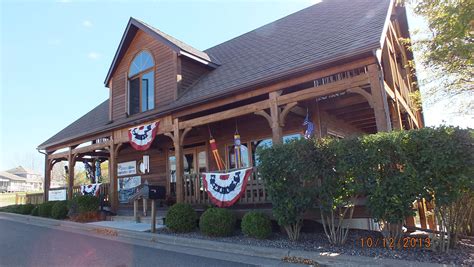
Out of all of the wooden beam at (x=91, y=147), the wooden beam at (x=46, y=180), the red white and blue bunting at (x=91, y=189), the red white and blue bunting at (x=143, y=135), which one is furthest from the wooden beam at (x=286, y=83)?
the wooden beam at (x=46, y=180)

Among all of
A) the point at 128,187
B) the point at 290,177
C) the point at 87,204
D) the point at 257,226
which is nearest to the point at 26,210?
the point at 128,187

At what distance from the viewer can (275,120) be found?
7730 mm

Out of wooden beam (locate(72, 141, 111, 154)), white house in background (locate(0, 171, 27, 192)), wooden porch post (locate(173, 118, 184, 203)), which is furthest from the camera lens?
white house in background (locate(0, 171, 27, 192))

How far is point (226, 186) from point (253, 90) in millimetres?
2622

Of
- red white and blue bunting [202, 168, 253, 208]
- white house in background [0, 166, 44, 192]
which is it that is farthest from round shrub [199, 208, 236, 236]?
white house in background [0, 166, 44, 192]

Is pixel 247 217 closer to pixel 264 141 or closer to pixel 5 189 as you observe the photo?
pixel 264 141

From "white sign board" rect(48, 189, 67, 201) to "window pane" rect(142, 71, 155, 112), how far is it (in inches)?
233

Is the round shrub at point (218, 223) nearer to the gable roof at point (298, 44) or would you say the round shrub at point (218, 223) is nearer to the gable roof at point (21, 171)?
the gable roof at point (298, 44)

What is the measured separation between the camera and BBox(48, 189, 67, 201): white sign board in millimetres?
14633

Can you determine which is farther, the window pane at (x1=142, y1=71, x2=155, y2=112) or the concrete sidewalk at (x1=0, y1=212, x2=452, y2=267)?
the window pane at (x1=142, y1=71, x2=155, y2=112)

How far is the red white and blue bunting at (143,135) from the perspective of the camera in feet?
35.4

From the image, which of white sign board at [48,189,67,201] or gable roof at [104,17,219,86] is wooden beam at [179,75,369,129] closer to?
gable roof at [104,17,219,86]

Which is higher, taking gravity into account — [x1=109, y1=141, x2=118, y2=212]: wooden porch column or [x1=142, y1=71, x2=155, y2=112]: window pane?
[x1=142, y1=71, x2=155, y2=112]: window pane

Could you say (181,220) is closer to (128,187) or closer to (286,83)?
(286,83)
